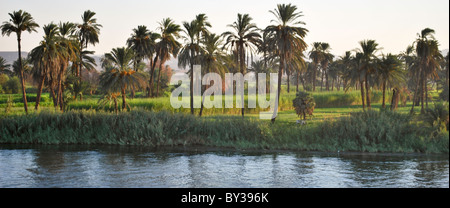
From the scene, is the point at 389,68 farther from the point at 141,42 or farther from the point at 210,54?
the point at 141,42

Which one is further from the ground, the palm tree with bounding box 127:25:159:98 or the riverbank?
the palm tree with bounding box 127:25:159:98

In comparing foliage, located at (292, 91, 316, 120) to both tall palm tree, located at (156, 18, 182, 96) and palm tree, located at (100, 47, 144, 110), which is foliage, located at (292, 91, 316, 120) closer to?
palm tree, located at (100, 47, 144, 110)

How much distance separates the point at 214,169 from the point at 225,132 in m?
6.53

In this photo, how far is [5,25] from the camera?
141ft

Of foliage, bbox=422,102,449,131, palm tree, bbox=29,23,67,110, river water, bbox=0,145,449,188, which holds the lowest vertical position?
river water, bbox=0,145,449,188

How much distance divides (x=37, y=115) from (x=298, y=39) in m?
20.2

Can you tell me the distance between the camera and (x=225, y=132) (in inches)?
1040

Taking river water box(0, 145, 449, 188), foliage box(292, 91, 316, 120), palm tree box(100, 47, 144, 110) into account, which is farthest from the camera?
palm tree box(100, 47, 144, 110)

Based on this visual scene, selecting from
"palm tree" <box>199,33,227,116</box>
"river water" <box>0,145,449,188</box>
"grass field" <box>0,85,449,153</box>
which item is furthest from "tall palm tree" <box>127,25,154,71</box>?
"river water" <box>0,145,449,188</box>

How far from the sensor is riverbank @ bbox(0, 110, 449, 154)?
22.7 m

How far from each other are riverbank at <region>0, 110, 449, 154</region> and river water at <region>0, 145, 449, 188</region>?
832 millimetres

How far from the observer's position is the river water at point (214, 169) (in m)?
17.3

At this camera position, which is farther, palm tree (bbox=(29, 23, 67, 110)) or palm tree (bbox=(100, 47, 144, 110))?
palm tree (bbox=(29, 23, 67, 110))

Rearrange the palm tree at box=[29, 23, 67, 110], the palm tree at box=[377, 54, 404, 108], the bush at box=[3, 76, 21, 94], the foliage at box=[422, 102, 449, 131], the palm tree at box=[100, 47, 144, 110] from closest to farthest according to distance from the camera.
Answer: the foliage at box=[422, 102, 449, 131] < the palm tree at box=[100, 47, 144, 110] < the palm tree at box=[377, 54, 404, 108] < the palm tree at box=[29, 23, 67, 110] < the bush at box=[3, 76, 21, 94]
